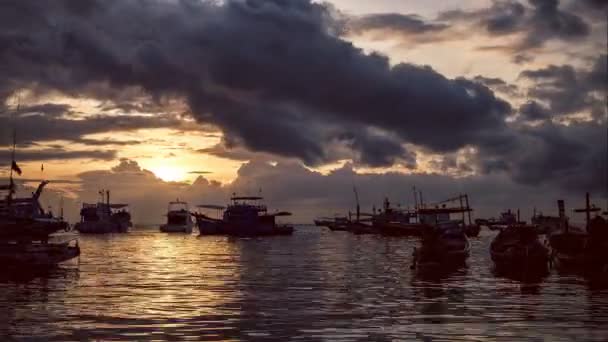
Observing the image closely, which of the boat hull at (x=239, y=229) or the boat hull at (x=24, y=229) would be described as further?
the boat hull at (x=239, y=229)

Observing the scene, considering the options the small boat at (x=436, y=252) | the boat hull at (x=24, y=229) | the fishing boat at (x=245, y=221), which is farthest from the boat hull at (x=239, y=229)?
the small boat at (x=436, y=252)

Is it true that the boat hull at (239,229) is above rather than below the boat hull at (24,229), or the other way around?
below

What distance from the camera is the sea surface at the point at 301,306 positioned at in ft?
80.1

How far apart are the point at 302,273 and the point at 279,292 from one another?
1483 centimetres

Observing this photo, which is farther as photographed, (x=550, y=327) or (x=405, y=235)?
(x=405, y=235)

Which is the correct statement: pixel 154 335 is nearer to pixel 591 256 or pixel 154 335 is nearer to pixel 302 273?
pixel 302 273

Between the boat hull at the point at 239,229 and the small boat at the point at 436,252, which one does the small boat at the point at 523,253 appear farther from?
the boat hull at the point at 239,229

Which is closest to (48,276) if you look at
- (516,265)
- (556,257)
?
(516,265)

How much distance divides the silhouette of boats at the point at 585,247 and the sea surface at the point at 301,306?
17.0 feet

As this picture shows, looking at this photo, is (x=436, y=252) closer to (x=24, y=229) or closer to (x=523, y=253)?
(x=523, y=253)

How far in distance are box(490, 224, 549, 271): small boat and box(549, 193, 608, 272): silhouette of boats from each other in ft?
9.91

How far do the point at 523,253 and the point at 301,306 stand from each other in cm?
2861

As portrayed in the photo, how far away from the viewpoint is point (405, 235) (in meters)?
184

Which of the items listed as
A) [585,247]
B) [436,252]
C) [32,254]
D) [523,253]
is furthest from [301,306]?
[585,247]
